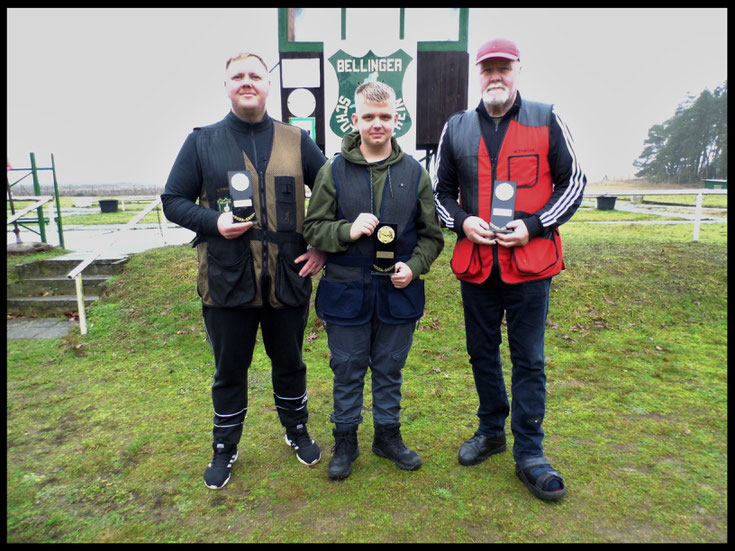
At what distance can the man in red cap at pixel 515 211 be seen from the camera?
2395 millimetres

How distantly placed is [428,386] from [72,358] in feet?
10.8

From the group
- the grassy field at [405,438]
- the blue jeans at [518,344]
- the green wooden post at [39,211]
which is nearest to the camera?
the grassy field at [405,438]

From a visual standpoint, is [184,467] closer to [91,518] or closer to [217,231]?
[91,518]

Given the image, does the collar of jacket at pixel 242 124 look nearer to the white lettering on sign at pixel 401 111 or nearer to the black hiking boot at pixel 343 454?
the black hiking boot at pixel 343 454

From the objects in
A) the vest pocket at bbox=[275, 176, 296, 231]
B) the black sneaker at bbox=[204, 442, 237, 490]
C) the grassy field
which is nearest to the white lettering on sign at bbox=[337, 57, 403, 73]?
the grassy field

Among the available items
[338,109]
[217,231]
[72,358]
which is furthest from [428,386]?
[338,109]

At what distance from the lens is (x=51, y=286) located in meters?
6.55

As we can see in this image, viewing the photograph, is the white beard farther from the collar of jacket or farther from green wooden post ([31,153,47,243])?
green wooden post ([31,153,47,243])

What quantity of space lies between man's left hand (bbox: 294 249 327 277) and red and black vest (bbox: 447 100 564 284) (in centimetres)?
75

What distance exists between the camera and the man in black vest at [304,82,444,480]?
2434 mm

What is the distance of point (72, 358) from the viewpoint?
470cm

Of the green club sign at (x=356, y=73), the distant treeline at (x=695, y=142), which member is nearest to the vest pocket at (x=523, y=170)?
the green club sign at (x=356, y=73)

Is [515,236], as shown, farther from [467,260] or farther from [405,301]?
[405,301]
